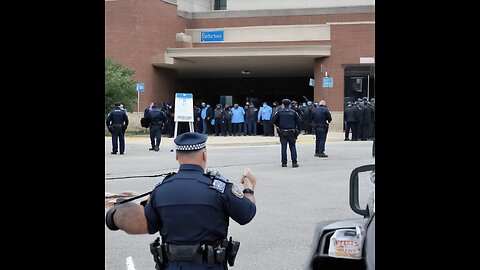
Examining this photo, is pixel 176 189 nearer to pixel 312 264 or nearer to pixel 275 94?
pixel 312 264

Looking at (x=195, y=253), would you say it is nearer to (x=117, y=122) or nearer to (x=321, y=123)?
(x=321, y=123)

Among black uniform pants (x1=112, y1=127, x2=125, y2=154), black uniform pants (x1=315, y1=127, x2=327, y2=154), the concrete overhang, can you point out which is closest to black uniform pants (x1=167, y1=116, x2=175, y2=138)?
the concrete overhang

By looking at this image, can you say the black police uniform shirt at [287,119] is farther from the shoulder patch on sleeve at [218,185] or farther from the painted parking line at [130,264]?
the shoulder patch on sleeve at [218,185]

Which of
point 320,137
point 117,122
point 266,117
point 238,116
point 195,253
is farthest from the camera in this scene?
point 238,116

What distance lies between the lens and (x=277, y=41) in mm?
37062

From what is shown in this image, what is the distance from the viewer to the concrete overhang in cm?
3394

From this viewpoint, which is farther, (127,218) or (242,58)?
(242,58)

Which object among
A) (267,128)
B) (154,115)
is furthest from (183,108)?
(267,128)

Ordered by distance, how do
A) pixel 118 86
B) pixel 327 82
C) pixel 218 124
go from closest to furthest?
pixel 118 86
pixel 327 82
pixel 218 124

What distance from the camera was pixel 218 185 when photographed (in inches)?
146

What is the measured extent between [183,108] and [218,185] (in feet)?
61.1

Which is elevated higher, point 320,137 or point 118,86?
point 118,86

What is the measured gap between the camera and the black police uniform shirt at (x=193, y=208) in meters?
3.62
